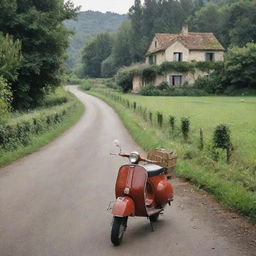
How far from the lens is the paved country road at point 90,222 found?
20.8 feet

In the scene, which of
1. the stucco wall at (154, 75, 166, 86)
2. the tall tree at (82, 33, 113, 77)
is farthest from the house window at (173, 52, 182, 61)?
the tall tree at (82, 33, 113, 77)

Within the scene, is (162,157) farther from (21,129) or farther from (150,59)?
(150,59)

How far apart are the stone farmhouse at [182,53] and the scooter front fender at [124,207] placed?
54311 millimetres

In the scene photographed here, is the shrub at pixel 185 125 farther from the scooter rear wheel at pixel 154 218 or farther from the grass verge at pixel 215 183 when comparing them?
the scooter rear wheel at pixel 154 218

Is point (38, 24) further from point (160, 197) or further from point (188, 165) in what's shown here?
point (160, 197)

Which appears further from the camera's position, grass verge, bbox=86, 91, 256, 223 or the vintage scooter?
grass verge, bbox=86, 91, 256, 223

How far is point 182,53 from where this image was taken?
60.2 metres

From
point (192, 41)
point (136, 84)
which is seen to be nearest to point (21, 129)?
point (136, 84)

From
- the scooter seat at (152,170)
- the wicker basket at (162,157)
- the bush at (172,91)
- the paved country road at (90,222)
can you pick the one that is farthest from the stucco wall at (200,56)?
the scooter seat at (152,170)

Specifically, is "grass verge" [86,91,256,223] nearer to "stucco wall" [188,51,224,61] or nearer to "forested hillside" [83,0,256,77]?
"stucco wall" [188,51,224,61]

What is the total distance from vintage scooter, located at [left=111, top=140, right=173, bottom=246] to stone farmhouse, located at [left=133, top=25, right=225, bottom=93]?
175 ft

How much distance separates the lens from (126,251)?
624 centimetres

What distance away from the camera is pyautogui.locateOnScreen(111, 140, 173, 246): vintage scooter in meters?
6.42

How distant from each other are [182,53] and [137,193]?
5559cm
